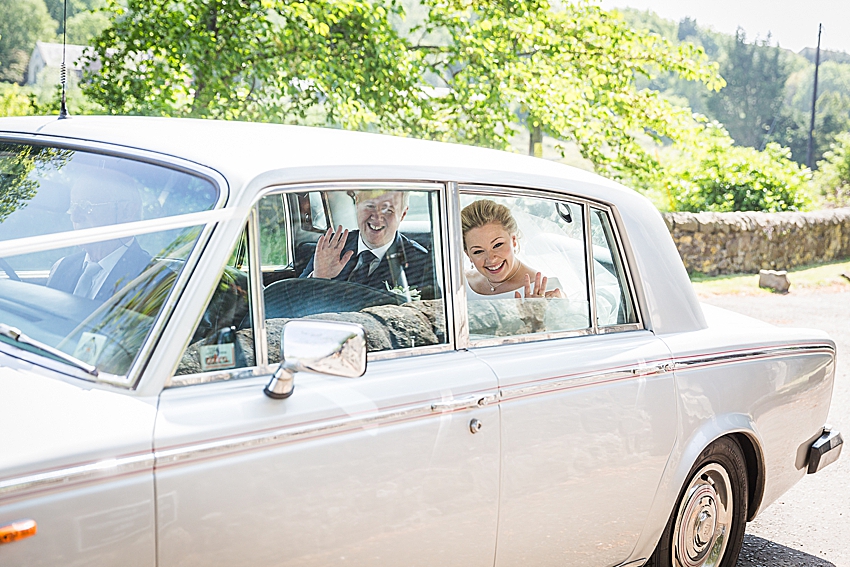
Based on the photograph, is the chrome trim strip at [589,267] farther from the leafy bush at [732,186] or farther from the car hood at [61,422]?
the leafy bush at [732,186]

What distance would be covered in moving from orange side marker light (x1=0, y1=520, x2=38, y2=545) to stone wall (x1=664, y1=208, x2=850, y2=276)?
47.8ft

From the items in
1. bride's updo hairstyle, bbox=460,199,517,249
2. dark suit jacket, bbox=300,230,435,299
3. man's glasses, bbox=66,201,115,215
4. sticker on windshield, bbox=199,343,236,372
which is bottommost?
sticker on windshield, bbox=199,343,236,372

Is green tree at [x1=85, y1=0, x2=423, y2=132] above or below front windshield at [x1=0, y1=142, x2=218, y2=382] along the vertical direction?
above

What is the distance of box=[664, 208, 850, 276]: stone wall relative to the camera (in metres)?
15.9

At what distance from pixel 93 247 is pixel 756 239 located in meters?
15.9

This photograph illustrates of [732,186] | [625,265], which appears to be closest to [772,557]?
[625,265]

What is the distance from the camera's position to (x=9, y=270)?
2580 mm

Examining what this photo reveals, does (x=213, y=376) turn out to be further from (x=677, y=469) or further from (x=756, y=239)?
(x=756, y=239)

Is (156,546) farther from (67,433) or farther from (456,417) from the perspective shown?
(456,417)

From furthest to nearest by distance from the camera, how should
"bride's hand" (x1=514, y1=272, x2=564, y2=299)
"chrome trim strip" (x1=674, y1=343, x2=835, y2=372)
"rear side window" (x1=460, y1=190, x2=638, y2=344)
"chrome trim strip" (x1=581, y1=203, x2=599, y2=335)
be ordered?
"chrome trim strip" (x1=674, y1=343, x2=835, y2=372) → "chrome trim strip" (x1=581, y1=203, x2=599, y2=335) → "bride's hand" (x1=514, y1=272, x2=564, y2=299) → "rear side window" (x1=460, y1=190, x2=638, y2=344)

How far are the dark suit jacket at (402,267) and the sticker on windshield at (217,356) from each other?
1.87ft

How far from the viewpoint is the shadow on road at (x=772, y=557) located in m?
4.36

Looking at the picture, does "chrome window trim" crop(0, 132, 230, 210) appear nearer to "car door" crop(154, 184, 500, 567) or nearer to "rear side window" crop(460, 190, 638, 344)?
"car door" crop(154, 184, 500, 567)

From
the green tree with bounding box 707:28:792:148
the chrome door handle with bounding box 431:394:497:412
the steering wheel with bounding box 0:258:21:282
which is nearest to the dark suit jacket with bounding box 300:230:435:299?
the chrome door handle with bounding box 431:394:497:412
